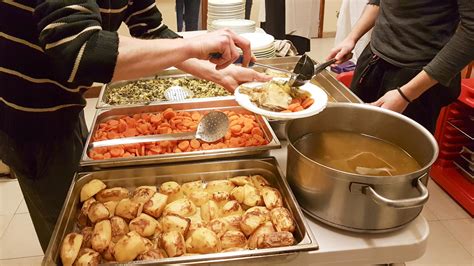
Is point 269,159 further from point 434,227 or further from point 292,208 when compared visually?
point 434,227

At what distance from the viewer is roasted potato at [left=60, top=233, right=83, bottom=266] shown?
2.45 feet

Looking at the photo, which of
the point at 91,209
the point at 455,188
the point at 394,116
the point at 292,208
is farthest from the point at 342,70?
the point at 91,209

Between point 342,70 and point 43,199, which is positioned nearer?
point 43,199

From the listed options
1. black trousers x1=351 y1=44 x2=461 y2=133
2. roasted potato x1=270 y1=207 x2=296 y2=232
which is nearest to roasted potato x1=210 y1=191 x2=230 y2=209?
roasted potato x1=270 y1=207 x2=296 y2=232

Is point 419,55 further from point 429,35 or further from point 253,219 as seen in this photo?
point 253,219

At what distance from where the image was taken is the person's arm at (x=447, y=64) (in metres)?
1.23

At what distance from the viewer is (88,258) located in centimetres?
75

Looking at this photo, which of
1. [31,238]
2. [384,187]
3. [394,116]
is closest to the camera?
[384,187]

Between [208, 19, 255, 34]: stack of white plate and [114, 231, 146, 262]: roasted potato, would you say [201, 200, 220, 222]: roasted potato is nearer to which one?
[114, 231, 146, 262]: roasted potato

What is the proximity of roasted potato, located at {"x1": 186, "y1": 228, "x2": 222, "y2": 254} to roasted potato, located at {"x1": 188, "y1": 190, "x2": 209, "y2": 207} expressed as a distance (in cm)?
12

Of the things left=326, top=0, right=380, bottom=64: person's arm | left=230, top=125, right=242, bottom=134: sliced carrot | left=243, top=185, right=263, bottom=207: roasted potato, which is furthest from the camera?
left=326, top=0, right=380, bottom=64: person's arm

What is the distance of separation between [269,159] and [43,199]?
0.68 m

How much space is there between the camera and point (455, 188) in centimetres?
225

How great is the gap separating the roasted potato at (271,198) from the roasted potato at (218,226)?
0.11 meters
